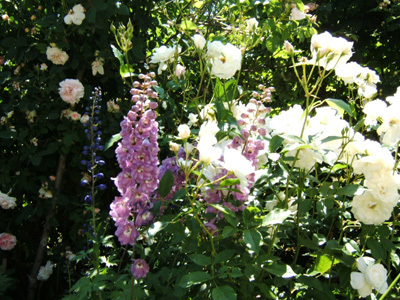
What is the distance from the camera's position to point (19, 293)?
8.16ft

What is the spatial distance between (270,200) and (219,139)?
0.33m

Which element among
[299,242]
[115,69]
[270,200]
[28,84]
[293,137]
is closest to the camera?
[293,137]

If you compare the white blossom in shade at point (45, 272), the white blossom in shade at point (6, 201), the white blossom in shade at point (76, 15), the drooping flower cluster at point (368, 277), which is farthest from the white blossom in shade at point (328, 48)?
the white blossom in shade at point (45, 272)

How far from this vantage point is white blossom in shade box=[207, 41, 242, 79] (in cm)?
138

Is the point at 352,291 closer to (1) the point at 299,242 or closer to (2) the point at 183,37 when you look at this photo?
(1) the point at 299,242

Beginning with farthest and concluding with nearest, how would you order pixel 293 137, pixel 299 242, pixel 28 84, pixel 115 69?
1. pixel 115 69
2. pixel 28 84
3. pixel 299 242
4. pixel 293 137

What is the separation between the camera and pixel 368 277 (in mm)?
1258

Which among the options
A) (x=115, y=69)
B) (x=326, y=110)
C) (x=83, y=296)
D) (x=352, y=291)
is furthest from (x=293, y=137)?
(x=115, y=69)

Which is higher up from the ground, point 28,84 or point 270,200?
point 270,200

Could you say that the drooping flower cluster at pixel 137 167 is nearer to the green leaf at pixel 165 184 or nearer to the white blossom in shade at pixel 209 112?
the green leaf at pixel 165 184

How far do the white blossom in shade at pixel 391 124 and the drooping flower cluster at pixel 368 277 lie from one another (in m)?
0.37

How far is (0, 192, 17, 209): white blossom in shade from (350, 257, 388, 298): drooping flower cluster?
1.73 m

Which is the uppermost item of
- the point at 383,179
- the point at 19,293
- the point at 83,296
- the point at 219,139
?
the point at 383,179

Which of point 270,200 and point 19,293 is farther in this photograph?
point 19,293
